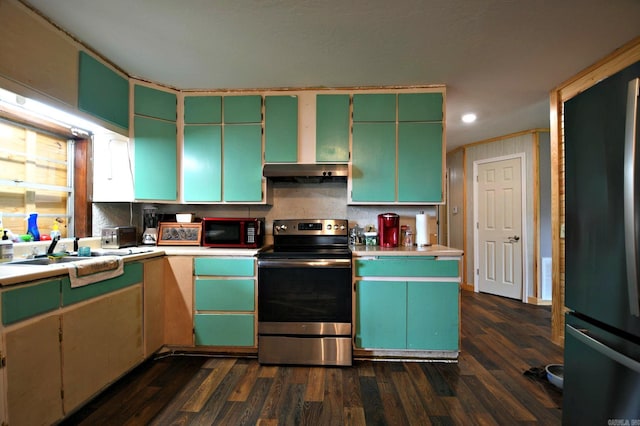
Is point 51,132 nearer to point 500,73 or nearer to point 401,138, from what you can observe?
point 401,138

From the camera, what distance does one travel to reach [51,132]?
2121 millimetres

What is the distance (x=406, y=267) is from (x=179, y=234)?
2061mm

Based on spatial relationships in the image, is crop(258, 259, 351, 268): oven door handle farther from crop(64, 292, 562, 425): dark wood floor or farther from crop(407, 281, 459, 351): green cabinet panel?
crop(64, 292, 562, 425): dark wood floor

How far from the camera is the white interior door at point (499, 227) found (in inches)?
153

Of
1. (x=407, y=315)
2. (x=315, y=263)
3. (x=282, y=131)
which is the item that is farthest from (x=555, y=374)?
(x=282, y=131)

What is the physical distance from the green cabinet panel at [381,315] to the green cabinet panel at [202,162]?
163cm

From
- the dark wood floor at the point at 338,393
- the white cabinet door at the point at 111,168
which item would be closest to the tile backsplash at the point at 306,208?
the white cabinet door at the point at 111,168

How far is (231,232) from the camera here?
2.42 meters

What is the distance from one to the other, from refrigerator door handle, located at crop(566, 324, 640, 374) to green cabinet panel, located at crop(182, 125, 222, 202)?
2.53 meters

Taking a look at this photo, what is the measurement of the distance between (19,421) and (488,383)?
266 centimetres

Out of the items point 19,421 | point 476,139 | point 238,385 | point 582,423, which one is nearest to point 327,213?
point 238,385

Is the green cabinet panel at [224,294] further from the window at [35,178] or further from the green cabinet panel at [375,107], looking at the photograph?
the green cabinet panel at [375,107]

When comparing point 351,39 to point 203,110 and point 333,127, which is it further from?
point 203,110

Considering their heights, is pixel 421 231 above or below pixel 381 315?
above
